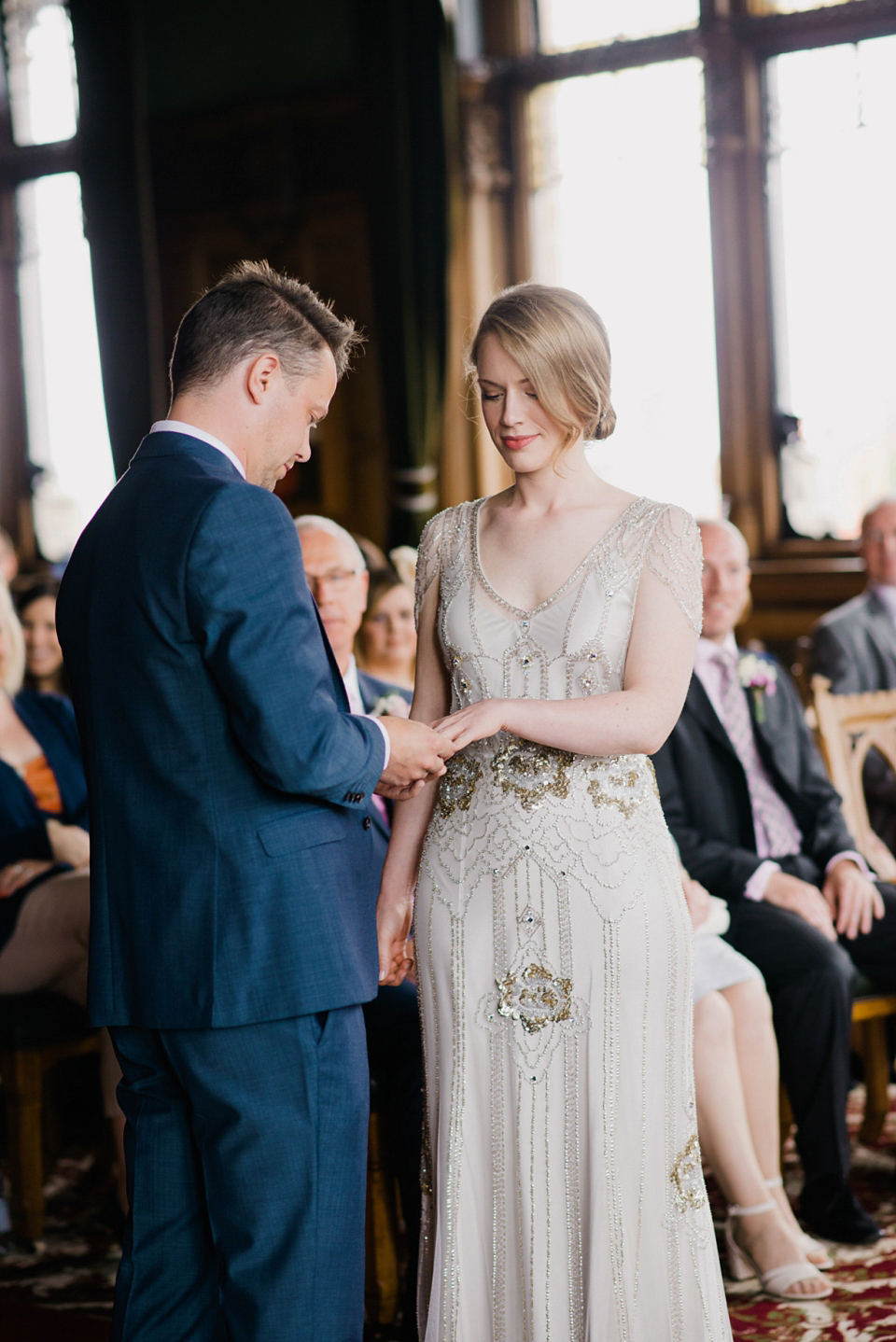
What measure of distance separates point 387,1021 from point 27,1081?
1064mm

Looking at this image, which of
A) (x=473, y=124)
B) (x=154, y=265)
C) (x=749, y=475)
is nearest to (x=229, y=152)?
(x=154, y=265)

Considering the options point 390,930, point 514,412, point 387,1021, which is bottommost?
point 387,1021

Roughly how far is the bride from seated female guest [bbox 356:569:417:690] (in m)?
1.73

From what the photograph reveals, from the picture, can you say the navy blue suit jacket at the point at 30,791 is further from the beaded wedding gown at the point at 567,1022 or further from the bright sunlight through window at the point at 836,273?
the bright sunlight through window at the point at 836,273

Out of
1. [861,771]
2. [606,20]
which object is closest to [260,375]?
[861,771]

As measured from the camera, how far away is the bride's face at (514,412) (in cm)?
220

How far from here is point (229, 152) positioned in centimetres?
786

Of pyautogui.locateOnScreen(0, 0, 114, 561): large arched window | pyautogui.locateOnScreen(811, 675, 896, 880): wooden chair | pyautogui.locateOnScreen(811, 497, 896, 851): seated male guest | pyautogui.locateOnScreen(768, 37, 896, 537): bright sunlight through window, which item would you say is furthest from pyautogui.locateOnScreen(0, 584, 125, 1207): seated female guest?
pyautogui.locateOnScreen(0, 0, 114, 561): large arched window

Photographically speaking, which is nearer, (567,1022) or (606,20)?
(567,1022)

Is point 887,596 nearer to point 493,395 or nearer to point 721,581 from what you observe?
point 721,581

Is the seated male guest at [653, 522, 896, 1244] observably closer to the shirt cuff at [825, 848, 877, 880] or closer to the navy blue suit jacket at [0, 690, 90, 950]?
the shirt cuff at [825, 848, 877, 880]

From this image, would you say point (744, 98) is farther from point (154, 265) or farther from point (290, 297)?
point (290, 297)

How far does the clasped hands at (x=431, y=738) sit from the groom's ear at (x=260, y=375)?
1.67ft

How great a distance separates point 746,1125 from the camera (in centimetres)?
308
